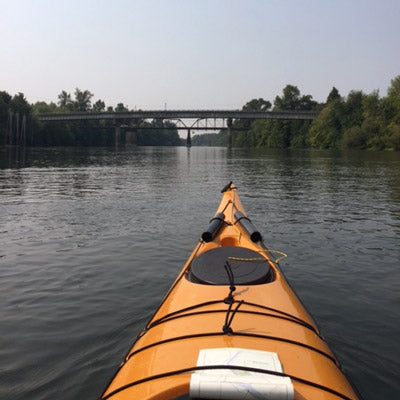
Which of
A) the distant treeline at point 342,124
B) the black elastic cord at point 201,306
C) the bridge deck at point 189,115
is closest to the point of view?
the black elastic cord at point 201,306

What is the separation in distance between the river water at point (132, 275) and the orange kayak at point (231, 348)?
1.37 m

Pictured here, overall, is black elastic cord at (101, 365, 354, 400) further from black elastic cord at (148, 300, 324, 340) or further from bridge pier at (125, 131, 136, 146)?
bridge pier at (125, 131, 136, 146)

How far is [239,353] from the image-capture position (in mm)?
3127

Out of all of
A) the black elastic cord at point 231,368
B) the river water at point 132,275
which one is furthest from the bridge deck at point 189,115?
the black elastic cord at point 231,368

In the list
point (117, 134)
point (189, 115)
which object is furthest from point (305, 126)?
point (117, 134)

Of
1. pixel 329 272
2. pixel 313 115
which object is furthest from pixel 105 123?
pixel 329 272

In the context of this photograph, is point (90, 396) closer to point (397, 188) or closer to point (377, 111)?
point (397, 188)

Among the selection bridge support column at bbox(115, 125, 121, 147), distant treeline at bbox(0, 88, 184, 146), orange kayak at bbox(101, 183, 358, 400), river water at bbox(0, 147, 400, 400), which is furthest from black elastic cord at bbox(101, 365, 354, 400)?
bridge support column at bbox(115, 125, 121, 147)

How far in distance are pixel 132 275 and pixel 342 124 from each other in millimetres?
93815

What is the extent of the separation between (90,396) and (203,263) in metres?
2.11

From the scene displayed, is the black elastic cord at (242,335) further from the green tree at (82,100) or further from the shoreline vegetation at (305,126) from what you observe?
the green tree at (82,100)

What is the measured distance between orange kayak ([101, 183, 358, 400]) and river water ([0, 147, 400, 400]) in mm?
1373

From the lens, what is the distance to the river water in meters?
4.92

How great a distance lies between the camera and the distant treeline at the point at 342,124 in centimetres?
7638
